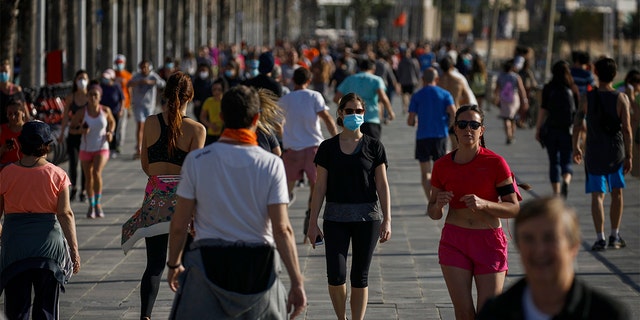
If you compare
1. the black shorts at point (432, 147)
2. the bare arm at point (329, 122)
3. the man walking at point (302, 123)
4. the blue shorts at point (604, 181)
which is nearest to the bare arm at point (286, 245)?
the bare arm at point (329, 122)

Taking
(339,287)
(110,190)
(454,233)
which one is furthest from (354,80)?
(454,233)

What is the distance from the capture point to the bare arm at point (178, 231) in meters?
5.91

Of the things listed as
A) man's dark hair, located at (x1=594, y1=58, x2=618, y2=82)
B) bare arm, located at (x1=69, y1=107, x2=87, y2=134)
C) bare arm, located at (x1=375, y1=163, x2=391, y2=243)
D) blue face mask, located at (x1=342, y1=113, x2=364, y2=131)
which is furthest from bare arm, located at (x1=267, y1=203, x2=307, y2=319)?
bare arm, located at (x1=69, y1=107, x2=87, y2=134)

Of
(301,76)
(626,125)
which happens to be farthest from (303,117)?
(626,125)

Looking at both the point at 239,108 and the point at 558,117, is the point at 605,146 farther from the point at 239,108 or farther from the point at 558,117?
the point at 239,108

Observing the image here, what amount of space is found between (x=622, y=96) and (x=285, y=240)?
695 centimetres

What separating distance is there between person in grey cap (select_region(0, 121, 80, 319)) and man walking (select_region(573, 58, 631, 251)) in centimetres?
601

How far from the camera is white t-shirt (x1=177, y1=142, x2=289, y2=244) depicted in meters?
5.78

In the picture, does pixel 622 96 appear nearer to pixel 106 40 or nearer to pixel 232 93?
pixel 232 93

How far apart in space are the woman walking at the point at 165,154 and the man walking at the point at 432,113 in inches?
252

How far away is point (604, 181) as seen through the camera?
1233 centimetres

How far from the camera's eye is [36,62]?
23.8 metres

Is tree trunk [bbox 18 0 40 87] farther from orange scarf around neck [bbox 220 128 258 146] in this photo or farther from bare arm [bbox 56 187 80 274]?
orange scarf around neck [bbox 220 128 258 146]

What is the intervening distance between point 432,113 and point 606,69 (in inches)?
111
